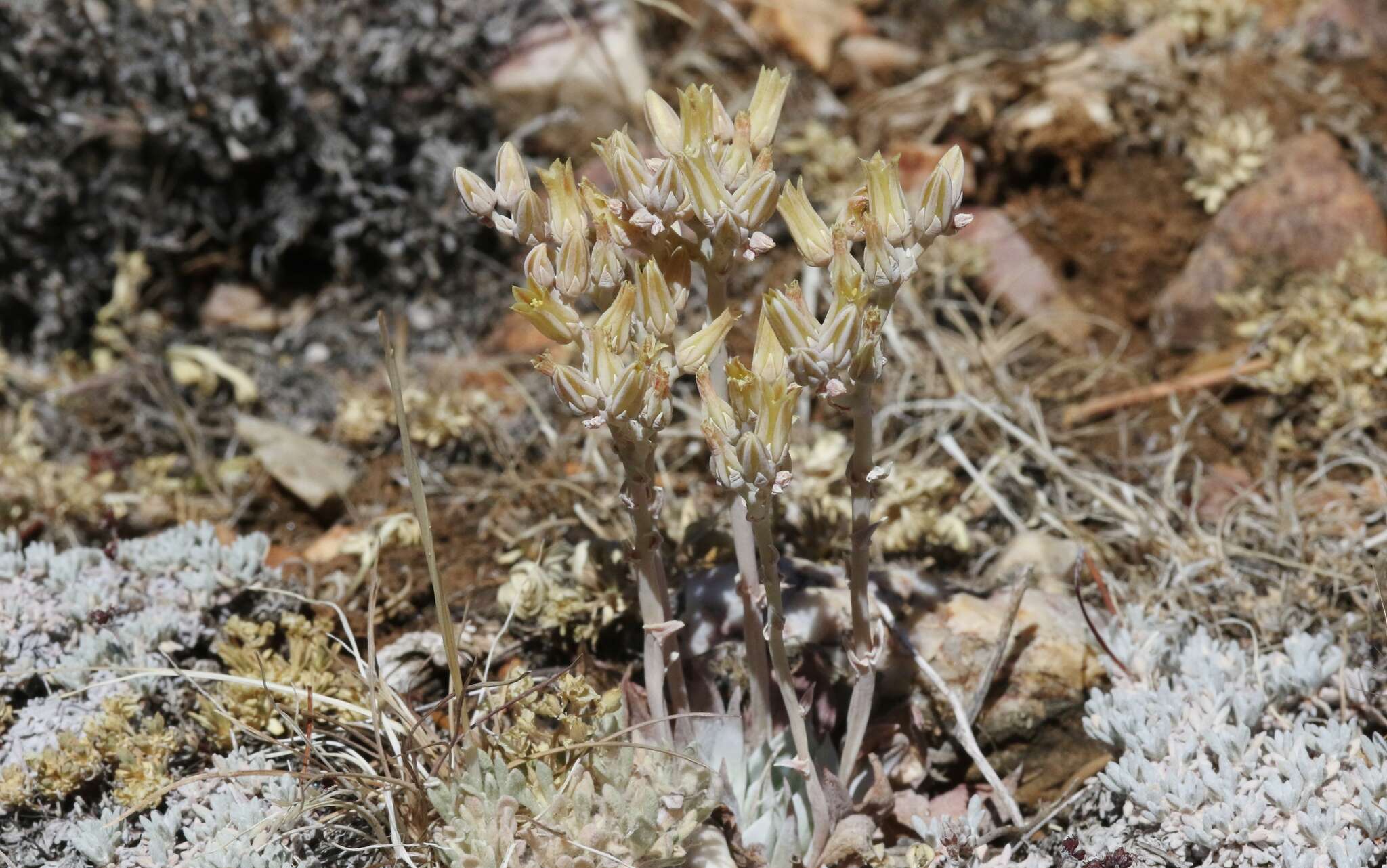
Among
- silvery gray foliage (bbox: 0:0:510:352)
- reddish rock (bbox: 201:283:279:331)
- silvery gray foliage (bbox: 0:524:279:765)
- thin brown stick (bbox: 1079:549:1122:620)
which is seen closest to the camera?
silvery gray foliage (bbox: 0:524:279:765)

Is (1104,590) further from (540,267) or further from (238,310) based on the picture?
(238,310)

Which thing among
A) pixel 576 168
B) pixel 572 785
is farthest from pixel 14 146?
pixel 572 785

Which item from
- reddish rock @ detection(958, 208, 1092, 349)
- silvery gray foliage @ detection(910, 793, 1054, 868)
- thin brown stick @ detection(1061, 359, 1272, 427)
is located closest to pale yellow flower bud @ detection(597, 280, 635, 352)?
silvery gray foliage @ detection(910, 793, 1054, 868)

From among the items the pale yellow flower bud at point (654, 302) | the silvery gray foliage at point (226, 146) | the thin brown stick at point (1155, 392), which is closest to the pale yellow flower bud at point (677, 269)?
the pale yellow flower bud at point (654, 302)

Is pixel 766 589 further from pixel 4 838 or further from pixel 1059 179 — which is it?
pixel 1059 179

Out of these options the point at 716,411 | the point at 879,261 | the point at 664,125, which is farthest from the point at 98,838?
the point at 879,261

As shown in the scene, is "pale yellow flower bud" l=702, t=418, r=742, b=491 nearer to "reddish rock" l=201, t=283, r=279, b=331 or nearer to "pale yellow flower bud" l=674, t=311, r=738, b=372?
"pale yellow flower bud" l=674, t=311, r=738, b=372
